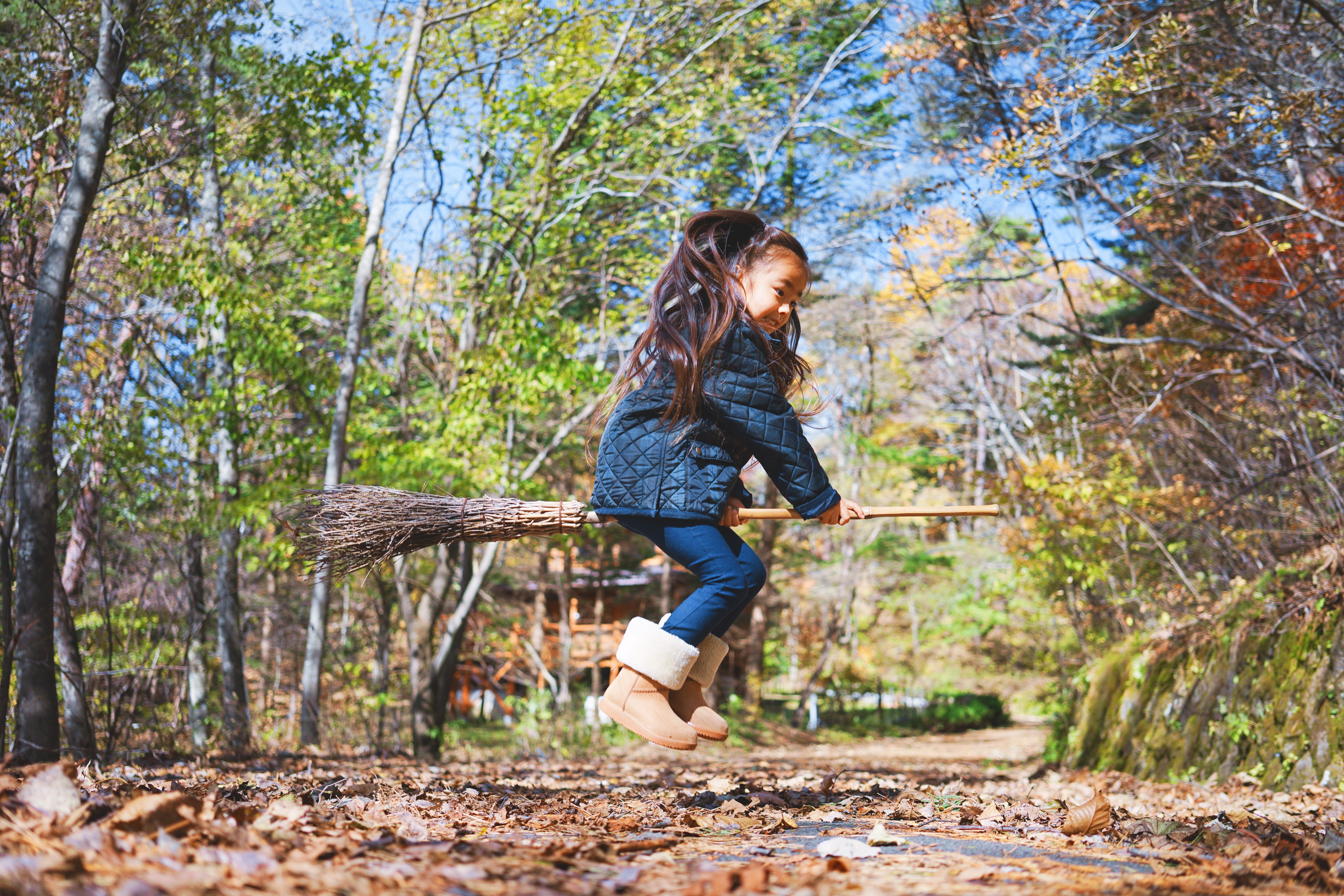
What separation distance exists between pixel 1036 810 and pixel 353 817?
2.15 metres

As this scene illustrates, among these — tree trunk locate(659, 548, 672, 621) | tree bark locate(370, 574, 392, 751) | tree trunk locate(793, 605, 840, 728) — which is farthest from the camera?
tree trunk locate(793, 605, 840, 728)

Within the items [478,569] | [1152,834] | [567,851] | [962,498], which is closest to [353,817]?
[567,851]

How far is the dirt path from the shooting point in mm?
1691

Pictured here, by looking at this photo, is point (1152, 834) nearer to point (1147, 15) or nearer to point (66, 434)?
point (66, 434)

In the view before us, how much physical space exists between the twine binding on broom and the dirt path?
0.90 metres

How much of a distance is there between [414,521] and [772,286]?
1677 mm

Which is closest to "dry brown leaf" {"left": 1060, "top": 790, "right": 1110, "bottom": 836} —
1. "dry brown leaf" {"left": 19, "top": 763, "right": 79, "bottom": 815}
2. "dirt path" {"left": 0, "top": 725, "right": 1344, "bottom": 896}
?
"dirt path" {"left": 0, "top": 725, "right": 1344, "bottom": 896}

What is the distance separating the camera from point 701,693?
12.1 ft

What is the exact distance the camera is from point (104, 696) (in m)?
7.74

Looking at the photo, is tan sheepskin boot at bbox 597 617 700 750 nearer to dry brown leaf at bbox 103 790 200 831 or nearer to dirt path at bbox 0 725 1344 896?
dirt path at bbox 0 725 1344 896

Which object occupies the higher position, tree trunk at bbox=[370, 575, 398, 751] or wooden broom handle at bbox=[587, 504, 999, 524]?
wooden broom handle at bbox=[587, 504, 999, 524]

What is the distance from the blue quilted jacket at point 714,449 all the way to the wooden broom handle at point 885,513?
0.22 ft

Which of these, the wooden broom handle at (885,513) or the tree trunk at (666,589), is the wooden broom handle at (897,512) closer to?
the wooden broom handle at (885,513)

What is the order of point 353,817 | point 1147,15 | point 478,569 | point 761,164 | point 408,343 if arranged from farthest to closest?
point 761,164
point 408,343
point 478,569
point 1147,15
point 353,817
